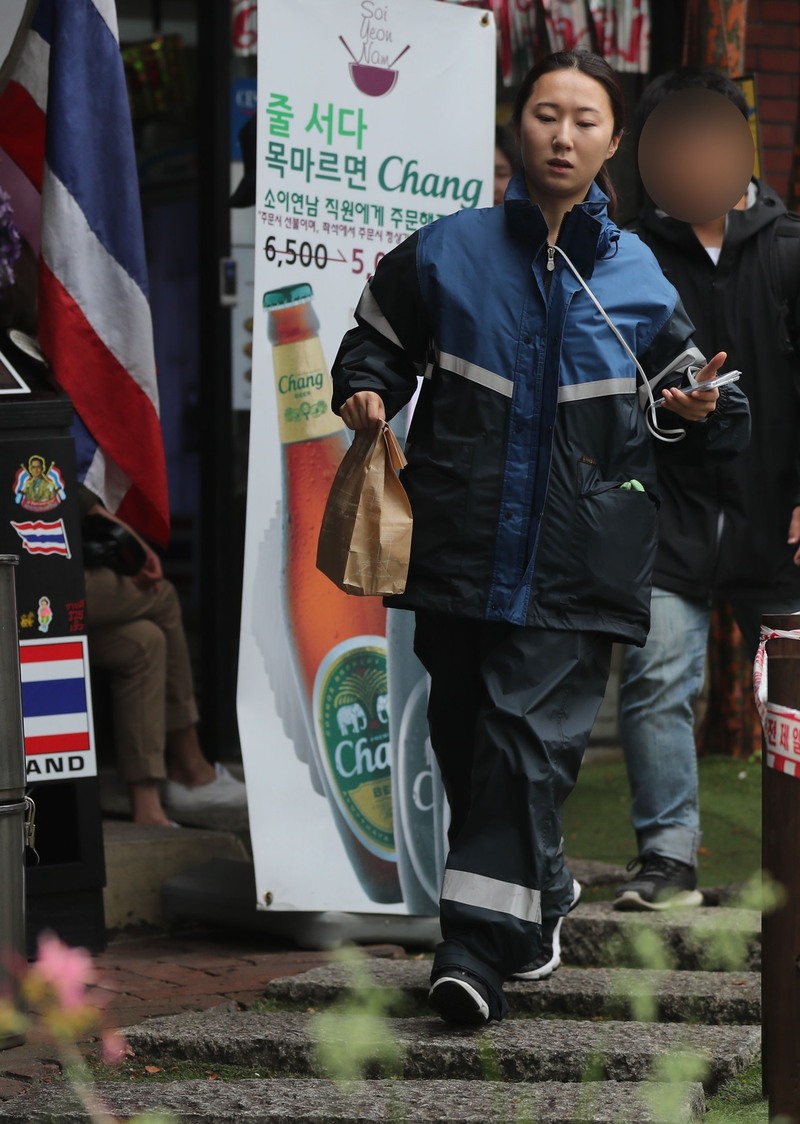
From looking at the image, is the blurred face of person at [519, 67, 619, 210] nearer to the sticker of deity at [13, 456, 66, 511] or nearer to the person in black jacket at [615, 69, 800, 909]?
the person in black jacket at [615, 69, 800, 909]

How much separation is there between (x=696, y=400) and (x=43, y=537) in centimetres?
166

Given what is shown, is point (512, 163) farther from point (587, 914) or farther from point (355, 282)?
point (587, 914)

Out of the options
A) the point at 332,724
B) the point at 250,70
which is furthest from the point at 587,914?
the point at 250,70

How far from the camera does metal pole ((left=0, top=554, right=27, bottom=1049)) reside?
3.32 meters

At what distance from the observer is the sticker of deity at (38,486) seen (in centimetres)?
406

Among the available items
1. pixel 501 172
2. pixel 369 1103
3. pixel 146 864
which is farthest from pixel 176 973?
pixel 501 172

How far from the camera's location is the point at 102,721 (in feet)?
21.6

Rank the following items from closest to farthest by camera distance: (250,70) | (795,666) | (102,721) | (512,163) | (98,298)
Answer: (795,666), (98,298), (512,163), (250,70), (102,721)

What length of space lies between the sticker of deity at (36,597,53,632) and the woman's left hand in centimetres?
161

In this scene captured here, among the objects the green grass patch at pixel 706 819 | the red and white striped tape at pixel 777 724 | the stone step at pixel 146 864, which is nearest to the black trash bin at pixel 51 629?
the stone step at pixel 146 864

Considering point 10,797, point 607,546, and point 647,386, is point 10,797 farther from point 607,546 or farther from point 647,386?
point 647,386

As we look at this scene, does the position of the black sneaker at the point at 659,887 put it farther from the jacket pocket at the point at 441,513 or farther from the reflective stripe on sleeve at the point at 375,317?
the reflective stripe on sleeve at the point at 375,317

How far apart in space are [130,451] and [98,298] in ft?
1.29

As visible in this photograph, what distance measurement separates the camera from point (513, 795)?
3227mm
